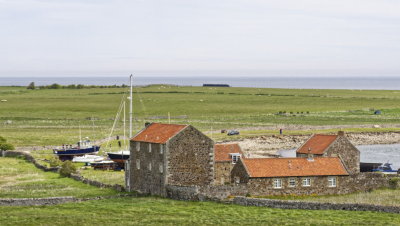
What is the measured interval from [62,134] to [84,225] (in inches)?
3244

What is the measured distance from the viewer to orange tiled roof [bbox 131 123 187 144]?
64688mm

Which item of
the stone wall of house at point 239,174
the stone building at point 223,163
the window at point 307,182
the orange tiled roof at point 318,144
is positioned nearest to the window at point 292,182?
the window at point 307,182

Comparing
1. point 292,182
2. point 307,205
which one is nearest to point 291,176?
point 292,182

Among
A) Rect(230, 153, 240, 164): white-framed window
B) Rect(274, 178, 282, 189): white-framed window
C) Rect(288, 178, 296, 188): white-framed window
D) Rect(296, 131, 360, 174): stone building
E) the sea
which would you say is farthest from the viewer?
the sea

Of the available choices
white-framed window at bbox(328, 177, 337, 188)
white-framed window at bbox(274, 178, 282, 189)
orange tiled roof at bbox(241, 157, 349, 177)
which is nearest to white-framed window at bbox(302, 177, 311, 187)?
orange tiled roof at bbox(241, 157, 349, 177)

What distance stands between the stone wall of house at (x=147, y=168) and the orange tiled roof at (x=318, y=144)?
15.2m

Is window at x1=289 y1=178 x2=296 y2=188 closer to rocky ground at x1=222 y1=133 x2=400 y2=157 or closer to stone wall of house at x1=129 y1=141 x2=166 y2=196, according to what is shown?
stone wall of house at x1=129 y1=141 x2=166 y2=196

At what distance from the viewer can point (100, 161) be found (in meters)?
91.2

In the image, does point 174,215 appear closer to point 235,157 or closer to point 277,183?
point 277,183

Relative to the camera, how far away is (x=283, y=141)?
124m

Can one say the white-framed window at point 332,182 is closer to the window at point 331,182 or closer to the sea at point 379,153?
the window at point 331,182

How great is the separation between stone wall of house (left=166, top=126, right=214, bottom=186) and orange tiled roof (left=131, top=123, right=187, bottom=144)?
64 centimetres

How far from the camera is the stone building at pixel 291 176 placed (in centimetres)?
6431

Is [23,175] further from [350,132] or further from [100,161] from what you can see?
[350,132]
